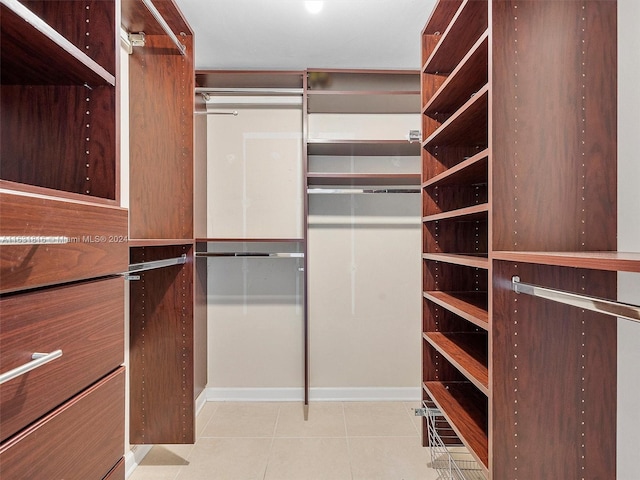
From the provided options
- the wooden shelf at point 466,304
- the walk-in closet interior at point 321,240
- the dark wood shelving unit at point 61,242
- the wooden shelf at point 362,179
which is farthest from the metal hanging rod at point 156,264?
the wooden shelf at point 466,304

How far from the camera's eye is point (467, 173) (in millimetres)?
1428

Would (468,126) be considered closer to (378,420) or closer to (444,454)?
(444,454)

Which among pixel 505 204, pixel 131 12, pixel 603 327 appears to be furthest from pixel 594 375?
pixel 131 12

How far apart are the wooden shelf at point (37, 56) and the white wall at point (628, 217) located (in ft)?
4.69

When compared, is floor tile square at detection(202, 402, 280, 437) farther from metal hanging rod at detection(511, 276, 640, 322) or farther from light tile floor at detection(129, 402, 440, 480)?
metal hanging rod at detection(511, 276, 640, 322)

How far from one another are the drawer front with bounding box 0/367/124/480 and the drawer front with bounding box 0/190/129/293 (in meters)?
0.27

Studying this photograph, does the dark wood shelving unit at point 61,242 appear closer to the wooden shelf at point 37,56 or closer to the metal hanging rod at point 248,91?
the wooden shelf at point 37,56

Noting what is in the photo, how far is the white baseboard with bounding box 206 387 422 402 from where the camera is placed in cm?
251

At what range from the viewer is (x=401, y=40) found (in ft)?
6.56

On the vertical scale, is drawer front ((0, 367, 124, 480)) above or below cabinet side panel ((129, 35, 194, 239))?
below

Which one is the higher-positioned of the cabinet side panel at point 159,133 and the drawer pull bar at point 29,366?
the cabinet side panel at point 159,133

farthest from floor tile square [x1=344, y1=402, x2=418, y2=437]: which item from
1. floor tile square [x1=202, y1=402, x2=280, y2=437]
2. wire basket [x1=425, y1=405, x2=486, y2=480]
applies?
floor tile square [x1=202, y1=402, x2=280, y2=437]

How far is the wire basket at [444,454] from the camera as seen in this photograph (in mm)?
1692

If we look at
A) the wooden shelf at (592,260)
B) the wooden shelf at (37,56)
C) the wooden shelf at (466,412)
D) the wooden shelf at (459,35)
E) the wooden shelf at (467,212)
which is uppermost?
the wooden shelf at (459,35)
